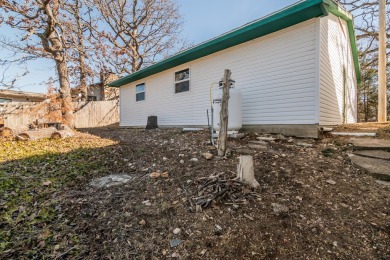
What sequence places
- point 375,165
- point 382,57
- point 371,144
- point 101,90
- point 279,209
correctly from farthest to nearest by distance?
point 101,90, point 382,57, point 371,144, point 375,165, point 279,209

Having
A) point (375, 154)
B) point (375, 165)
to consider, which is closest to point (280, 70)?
point (375, 154)

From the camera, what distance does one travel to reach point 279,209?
87.0 inches

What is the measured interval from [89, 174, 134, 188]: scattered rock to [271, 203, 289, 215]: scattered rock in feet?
6.73

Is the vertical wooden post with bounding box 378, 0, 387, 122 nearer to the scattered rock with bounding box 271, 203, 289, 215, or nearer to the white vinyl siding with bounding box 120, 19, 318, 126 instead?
the white vinyl siding with bounding box 120, 19, 318, 126

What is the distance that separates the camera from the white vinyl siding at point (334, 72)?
5336 millimetres

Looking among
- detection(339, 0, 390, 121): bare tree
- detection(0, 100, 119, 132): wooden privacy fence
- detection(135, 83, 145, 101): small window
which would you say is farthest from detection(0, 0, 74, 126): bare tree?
detection(339, 0, 390, 121): bare tree

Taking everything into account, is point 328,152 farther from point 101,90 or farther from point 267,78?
point 101,90

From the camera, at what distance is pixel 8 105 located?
40.7ft

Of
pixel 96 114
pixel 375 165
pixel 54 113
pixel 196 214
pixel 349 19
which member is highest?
pixel 349 19

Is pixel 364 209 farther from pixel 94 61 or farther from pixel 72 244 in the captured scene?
pixel 94 61

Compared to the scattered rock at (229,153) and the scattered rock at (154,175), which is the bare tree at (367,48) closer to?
the scattered rock at (229,153)

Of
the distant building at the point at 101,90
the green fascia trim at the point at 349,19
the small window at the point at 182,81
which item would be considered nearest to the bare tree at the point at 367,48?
the green fascia trim at the point at 349,19

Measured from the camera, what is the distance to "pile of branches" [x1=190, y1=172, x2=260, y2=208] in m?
2.37

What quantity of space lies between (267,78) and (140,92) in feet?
22.1
